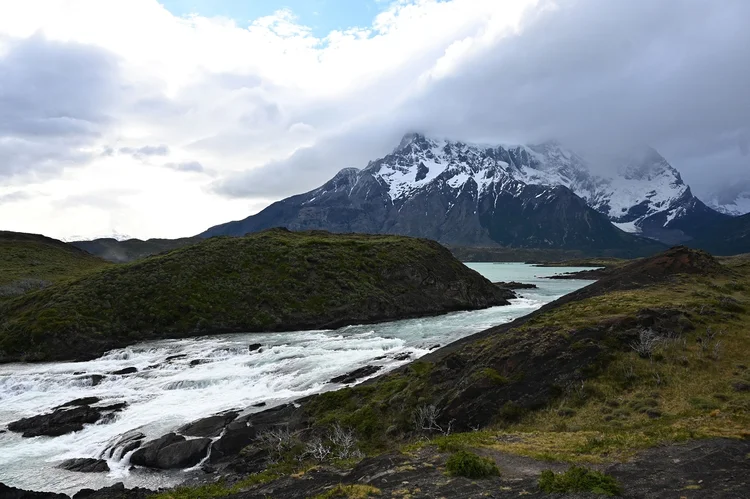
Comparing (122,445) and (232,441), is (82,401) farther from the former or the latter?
(232,441)

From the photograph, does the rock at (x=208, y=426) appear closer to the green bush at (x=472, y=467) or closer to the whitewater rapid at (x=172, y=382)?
the whitewater rapid at (x=172, y=382)

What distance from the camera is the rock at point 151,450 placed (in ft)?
99.1

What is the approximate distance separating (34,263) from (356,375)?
12083 centimetres

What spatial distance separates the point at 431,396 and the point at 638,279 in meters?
44.8

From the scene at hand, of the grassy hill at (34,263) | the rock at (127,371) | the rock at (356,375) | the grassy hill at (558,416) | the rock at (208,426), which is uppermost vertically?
the grassy hill at (34,263)

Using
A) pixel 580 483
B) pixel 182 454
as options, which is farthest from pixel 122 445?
pixel 580 483

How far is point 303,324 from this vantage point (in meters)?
81.1

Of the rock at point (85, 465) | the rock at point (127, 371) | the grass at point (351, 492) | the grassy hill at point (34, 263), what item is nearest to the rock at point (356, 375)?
the rock at point (85, 465)

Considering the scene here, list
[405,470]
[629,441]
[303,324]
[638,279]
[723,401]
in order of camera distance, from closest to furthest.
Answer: [405,470] → [629,441] → [723,401] → [638,279] → [303,324]

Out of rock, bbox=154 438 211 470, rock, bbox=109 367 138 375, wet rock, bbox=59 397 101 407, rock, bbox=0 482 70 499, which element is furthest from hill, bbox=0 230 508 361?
rock, bbox=0 482 70 499

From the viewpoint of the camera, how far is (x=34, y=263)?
12444cm

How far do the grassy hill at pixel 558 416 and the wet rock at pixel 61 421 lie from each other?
1499cm

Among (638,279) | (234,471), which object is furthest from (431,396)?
(638,279)

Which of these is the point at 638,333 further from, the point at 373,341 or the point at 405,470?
the point at 373,341
